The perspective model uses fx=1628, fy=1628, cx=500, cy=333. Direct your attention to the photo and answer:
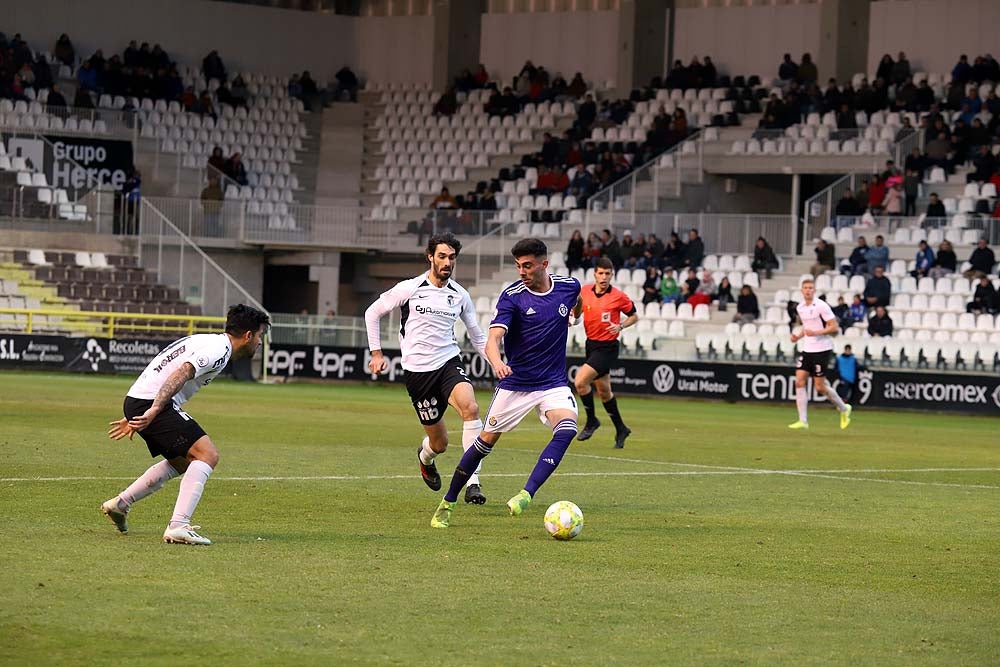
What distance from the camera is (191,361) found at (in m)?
9.91

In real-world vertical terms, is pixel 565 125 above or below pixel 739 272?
above

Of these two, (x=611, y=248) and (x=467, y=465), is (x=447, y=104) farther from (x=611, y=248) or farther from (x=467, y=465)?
(x=467, y=465)

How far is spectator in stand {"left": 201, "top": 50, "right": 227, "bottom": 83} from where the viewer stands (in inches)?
2040

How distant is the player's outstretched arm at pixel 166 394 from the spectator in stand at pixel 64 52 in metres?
41.2

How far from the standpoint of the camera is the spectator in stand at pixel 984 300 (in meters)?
34.1

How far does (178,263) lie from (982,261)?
2056 cm

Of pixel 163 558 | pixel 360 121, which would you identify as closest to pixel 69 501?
pixel 163 558

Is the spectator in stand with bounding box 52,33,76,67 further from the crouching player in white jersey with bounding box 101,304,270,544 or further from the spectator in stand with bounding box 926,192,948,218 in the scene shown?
the crouching player in white jersey with bounding box 101,304,270,544

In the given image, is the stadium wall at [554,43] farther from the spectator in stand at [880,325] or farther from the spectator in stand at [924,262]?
the spectator in stand at [880,325]

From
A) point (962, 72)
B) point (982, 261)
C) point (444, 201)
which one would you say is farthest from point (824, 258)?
point (444, 201)

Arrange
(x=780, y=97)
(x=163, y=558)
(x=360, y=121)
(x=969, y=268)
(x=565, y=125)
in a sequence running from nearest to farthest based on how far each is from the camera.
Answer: (x=163, y=558), (x=969, y=268), (x=780, y=97), (x=565, y=125), (x=360, y=121)

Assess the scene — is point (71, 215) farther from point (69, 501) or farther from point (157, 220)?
point (69, 501)

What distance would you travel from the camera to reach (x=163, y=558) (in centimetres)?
959

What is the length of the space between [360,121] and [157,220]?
12.0m
